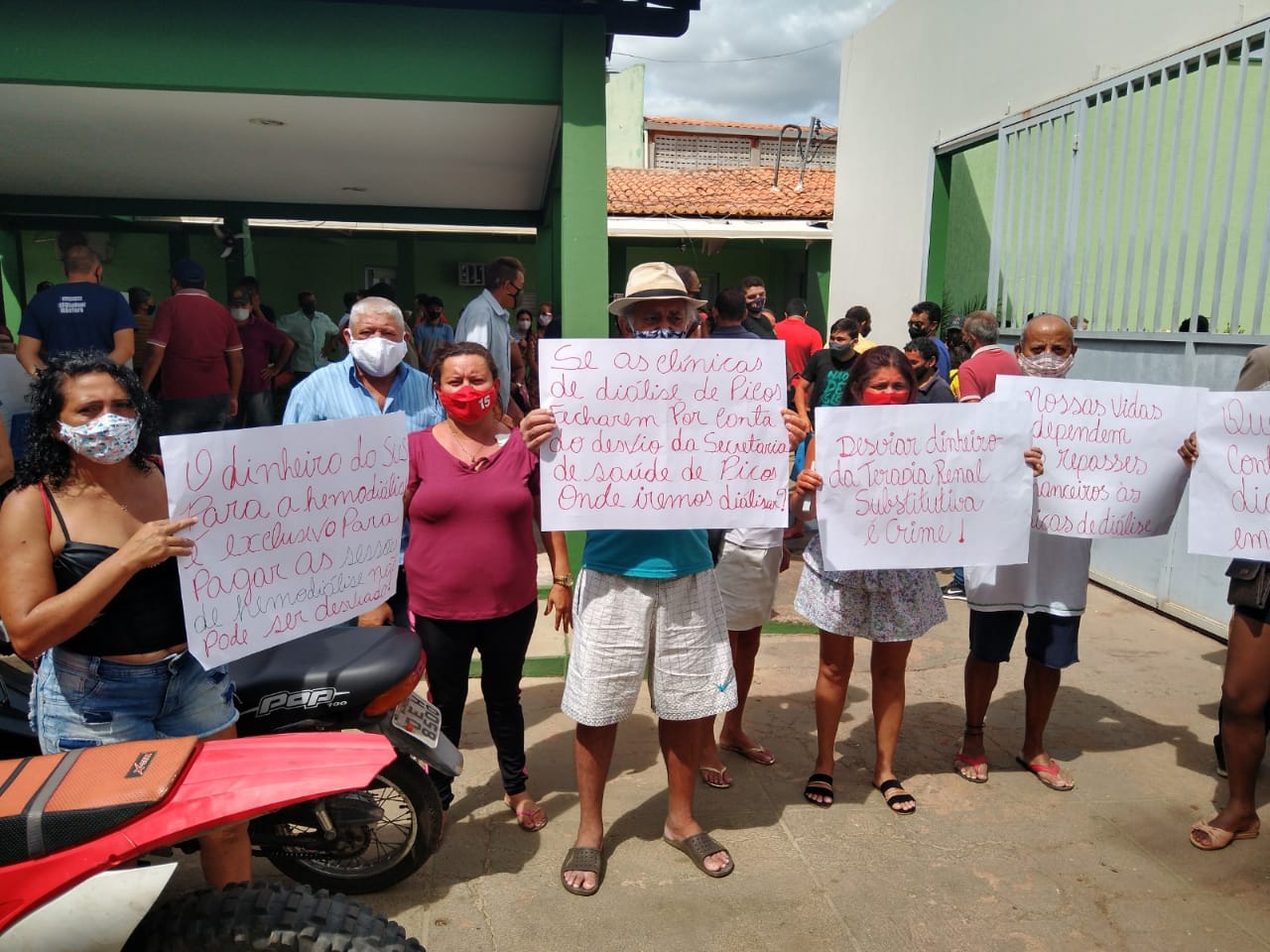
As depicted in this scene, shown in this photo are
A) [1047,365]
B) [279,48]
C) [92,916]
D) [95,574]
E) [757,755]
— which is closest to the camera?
[92,916]

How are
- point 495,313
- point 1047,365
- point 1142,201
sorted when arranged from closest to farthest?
point 1047,365, point 495,313, point 1142,201

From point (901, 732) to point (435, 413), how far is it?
99.5 inches

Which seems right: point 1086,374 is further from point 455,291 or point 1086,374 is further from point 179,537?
point 455,291

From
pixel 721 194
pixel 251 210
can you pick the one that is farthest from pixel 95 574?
pixel 721 194

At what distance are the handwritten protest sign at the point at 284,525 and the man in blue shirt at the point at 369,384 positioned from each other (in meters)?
0.75

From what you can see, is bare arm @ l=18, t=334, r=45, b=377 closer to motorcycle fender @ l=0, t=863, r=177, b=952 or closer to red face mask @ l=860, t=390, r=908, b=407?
motorcycle fender @ l=0, t=863, r=177, b=952

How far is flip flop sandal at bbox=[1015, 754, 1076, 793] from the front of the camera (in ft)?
11.7

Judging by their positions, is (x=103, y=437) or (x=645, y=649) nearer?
(x=103, y=437)

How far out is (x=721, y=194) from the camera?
18.6 m

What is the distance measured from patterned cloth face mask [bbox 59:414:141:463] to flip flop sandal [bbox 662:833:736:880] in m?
2.10

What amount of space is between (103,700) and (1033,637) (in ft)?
10.5

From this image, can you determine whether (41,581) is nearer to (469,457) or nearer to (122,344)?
(469,457)

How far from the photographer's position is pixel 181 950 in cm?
171

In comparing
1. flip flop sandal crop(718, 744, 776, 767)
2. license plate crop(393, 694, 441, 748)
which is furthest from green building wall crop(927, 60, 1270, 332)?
license plate crop(393, 694, 441, 748)
